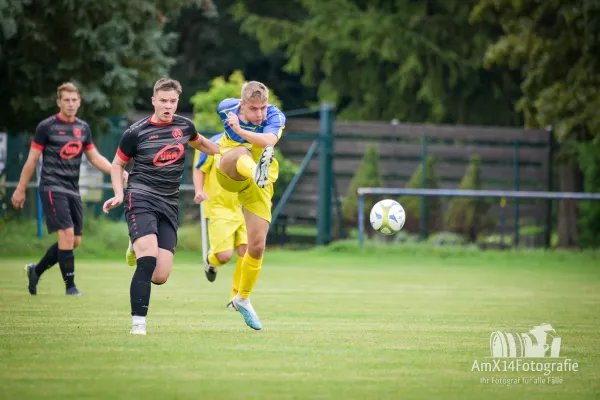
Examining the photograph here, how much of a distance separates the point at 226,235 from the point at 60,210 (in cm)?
189

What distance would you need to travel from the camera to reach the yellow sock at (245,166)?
10.1m

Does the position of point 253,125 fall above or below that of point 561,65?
below

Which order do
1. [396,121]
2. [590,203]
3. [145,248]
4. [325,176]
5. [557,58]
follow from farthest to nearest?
[396,121] → [590,203] → [557,58] → [325,176] → [145,248]

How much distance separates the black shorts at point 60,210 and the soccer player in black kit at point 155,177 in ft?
11.4

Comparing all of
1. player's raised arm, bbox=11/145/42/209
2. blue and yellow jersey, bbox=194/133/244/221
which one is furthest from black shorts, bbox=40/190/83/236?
blue and yellow jersey, bbox=194/133/244/221

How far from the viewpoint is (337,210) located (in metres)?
23.5

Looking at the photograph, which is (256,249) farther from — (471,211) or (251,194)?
(471,211)

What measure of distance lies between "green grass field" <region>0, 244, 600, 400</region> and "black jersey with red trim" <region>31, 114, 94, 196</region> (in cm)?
127

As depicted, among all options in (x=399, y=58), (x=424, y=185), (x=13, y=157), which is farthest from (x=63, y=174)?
(x=399, y=58)

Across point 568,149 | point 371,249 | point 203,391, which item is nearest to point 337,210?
point 371,249

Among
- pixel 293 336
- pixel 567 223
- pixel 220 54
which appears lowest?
pixel 567 223

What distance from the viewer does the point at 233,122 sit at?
10.0 metres

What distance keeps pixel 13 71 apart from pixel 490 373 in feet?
53.7

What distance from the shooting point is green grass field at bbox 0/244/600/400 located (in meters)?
7.05
